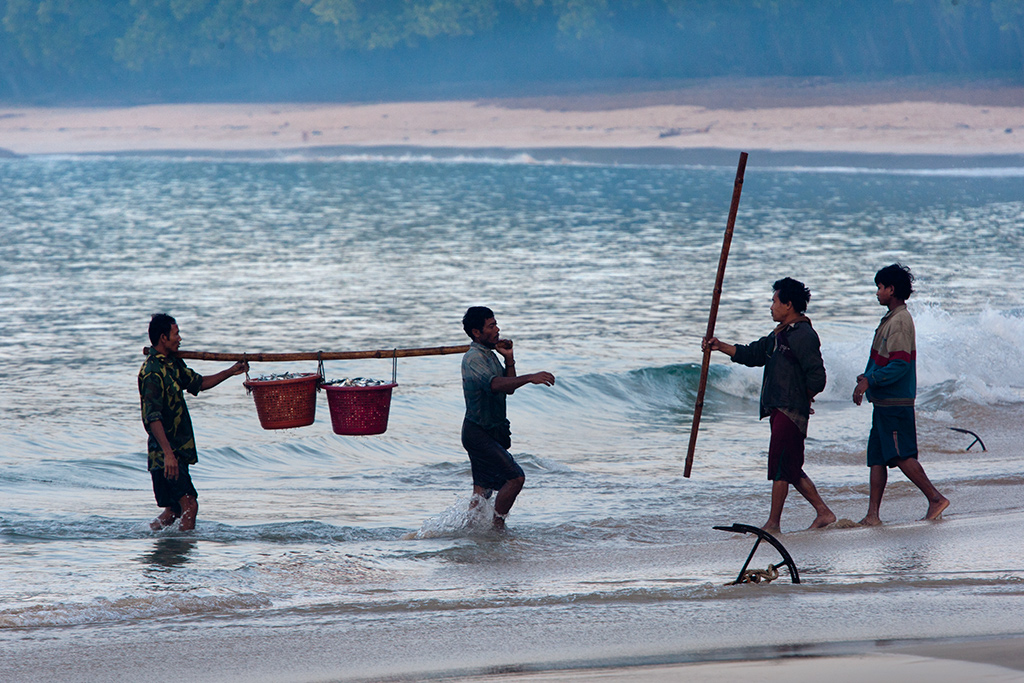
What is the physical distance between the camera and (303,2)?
101875mm

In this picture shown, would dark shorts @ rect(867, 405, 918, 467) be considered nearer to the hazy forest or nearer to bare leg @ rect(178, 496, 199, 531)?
bare leg @ rect(178, 496, 199, 531)

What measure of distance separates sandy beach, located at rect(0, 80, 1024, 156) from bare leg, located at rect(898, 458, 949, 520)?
179ft

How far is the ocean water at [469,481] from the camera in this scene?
5340 mm

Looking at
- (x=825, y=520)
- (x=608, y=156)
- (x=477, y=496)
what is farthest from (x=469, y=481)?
(x=608, y=156)

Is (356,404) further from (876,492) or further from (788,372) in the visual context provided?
(876,492)

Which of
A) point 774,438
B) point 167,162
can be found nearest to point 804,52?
point 167,162

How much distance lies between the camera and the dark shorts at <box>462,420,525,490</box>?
6992 millimetres

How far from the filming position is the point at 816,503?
22.8 feet

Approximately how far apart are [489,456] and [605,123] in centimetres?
6855

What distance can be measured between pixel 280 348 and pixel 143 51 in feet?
302

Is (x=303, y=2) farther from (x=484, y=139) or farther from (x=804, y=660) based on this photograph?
(x=804, y=660)

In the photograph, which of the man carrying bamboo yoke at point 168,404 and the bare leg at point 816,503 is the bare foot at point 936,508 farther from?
the man carrying bamboo yoke at point 168,404

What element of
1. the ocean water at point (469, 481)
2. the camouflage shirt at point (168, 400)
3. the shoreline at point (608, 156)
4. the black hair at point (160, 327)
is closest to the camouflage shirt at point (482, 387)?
the ocean water at point (469, 481)

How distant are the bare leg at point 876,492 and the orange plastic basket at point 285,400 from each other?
333cm
